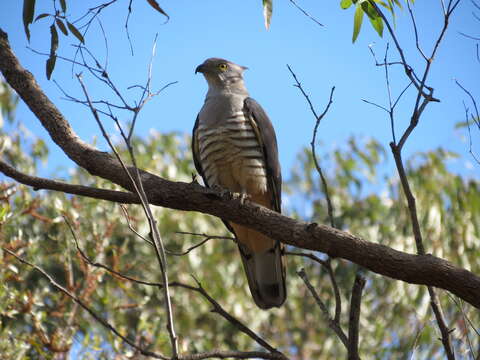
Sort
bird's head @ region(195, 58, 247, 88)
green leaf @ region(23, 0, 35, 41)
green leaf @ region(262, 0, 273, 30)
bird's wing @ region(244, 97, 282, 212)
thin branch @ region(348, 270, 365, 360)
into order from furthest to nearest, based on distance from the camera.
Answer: bird's head @ region(195, 58, 247, 88) → bird's wing @ region(244, 97, 282, 212) → green leaf @ region(262, 0, 273, 30) → green leaf @ region(23, 0, 35, 41) → thin branch @ region(348, 270, 365, 360)

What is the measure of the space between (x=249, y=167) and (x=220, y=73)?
1254 mm

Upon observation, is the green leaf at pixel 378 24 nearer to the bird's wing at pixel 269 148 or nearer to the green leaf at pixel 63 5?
the bird's wing at pixel 269 148

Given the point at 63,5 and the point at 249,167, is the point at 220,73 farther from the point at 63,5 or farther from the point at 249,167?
the point at 63,5

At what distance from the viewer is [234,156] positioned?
4.29 metres

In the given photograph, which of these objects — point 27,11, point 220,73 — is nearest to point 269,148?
point 220,73

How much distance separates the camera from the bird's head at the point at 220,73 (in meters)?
5.11

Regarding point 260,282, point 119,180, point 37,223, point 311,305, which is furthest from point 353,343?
point 311,305

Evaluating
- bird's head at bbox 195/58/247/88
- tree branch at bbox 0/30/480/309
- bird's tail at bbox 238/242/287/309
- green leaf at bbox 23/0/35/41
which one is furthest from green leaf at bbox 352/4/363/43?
bird's head at bbox 195/58/247/88

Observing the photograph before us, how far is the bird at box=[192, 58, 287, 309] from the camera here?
429cm

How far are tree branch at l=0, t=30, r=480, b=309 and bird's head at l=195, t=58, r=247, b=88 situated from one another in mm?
2061

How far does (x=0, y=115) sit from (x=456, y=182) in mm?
5042

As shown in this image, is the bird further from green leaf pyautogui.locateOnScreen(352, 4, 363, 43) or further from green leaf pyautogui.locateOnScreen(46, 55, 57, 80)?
green leaf pyautogui.locateOnScreen(46, 55, 57, 80)

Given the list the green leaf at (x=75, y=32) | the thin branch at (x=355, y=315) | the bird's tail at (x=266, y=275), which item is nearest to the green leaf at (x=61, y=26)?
the green leaf at (x=75, y=32)

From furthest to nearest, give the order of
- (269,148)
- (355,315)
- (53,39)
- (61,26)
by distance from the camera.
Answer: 1. (269,148)
2. (53,39)
3. (61,26)
4. (355,315)
